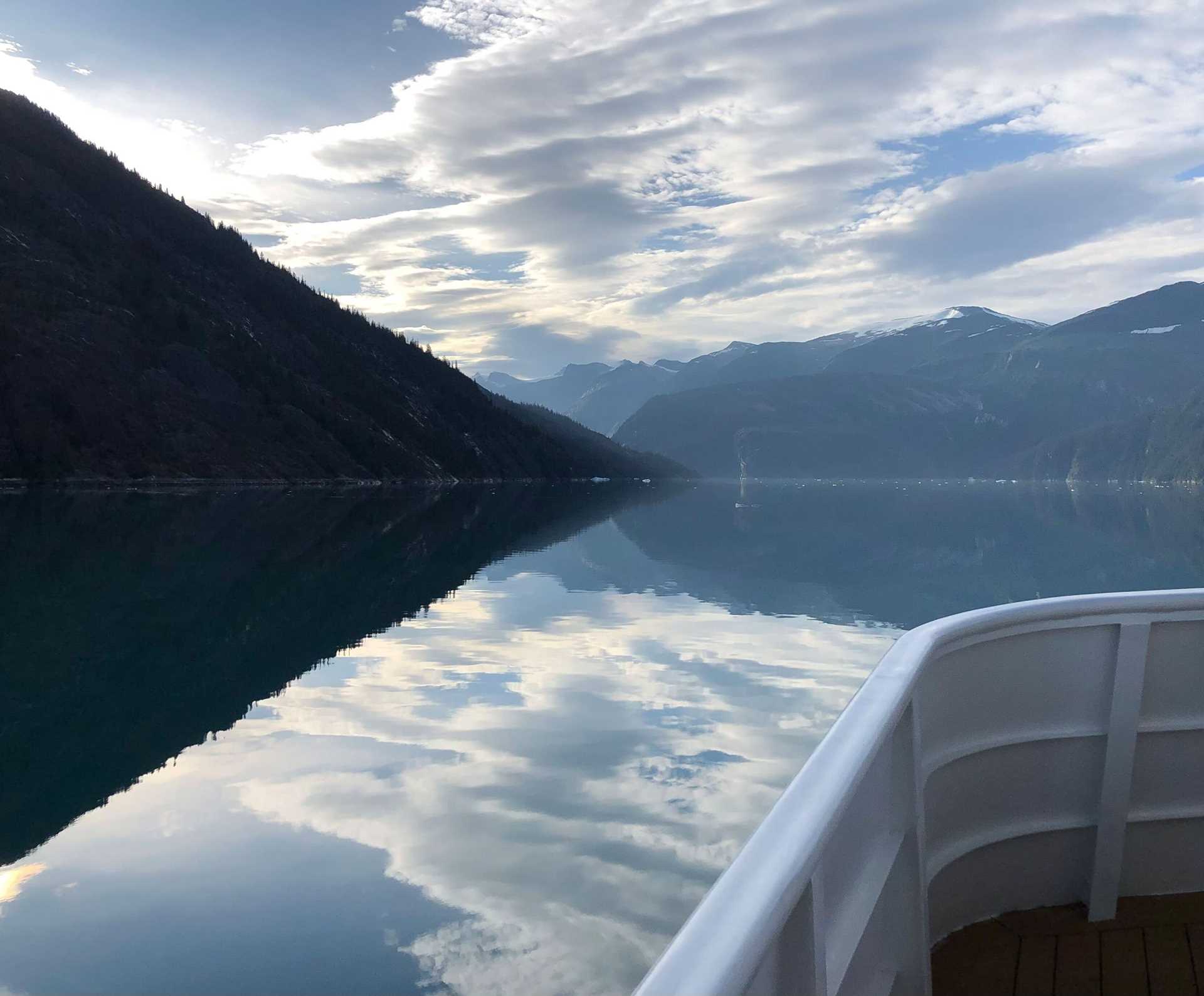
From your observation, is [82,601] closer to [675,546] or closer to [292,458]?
[675,546]

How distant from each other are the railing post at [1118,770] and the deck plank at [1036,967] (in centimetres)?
42

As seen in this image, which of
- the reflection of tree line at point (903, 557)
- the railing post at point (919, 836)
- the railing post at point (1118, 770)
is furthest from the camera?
the reflection of tree line at point (903, 557)

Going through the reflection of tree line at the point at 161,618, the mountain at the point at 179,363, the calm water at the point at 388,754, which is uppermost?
the mountain at the point at 179,363

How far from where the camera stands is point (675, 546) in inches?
1709

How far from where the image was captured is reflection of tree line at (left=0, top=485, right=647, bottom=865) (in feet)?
34.5

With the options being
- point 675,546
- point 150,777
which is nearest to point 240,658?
point 150,777

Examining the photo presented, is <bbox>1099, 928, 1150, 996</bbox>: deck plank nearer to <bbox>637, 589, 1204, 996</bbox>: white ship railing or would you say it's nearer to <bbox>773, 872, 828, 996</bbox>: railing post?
<bbox>637, 589, 1204, 996</bbox>: white ship railing

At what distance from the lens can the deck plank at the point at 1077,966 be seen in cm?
465

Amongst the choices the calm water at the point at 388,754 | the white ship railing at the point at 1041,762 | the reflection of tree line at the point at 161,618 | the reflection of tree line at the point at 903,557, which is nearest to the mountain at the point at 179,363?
the reflection of tree line at the point at 903,557

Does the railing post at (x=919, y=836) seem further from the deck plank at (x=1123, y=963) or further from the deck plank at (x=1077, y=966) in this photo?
the deck plank at (x=1123, y=963)

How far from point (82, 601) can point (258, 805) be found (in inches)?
567

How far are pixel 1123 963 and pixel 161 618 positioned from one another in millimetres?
18098

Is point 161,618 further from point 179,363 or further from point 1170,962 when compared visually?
point 179,363

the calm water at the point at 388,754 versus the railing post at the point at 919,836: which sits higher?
the railing post at the point at 919,836
